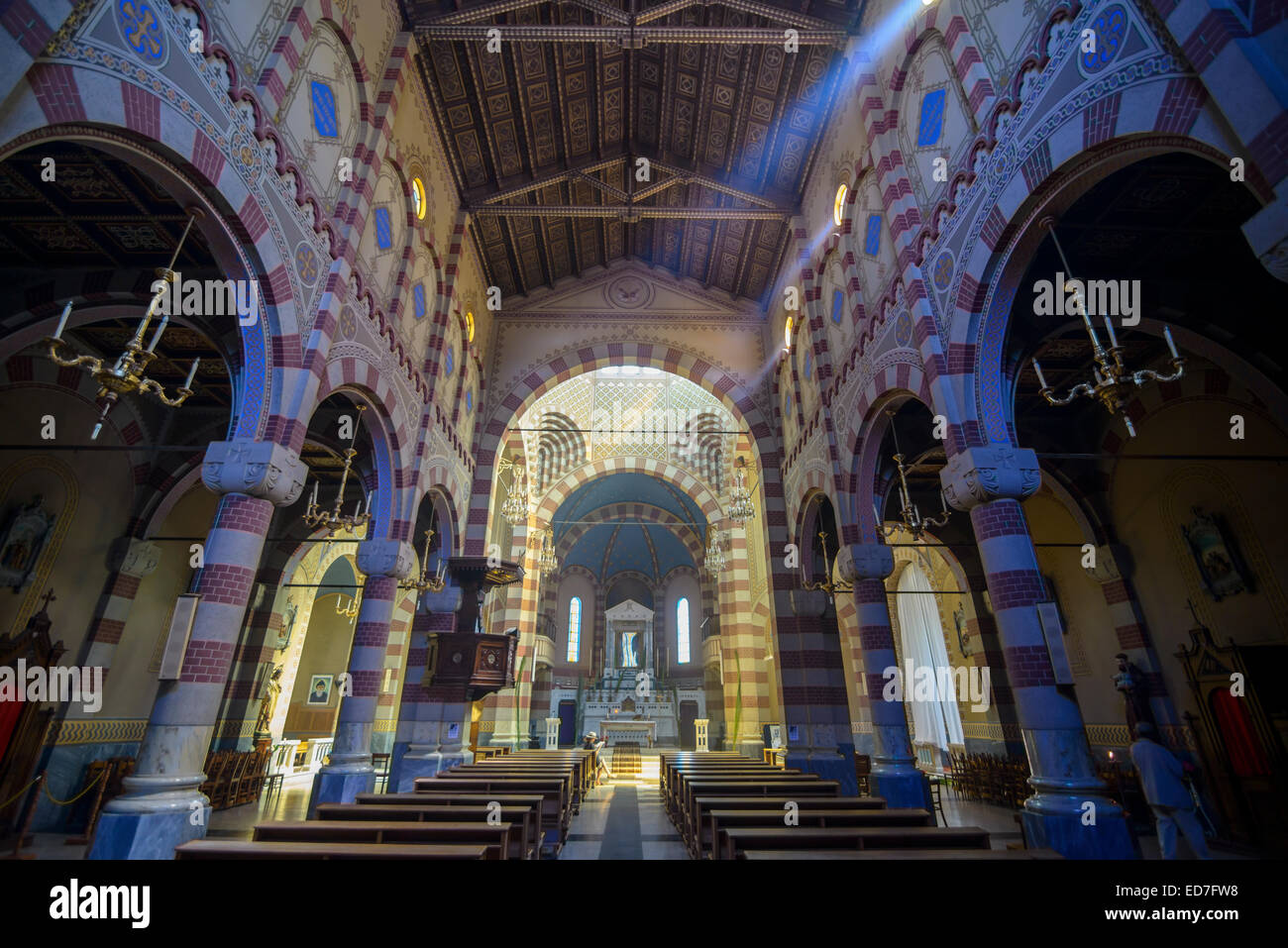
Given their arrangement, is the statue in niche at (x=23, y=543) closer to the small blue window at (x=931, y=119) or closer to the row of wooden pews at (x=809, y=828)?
the row of wooden pews at (x=809, y=828)

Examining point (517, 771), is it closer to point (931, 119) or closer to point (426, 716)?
point (426, 716)

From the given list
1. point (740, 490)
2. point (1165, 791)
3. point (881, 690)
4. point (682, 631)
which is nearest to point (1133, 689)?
point (881, 690)

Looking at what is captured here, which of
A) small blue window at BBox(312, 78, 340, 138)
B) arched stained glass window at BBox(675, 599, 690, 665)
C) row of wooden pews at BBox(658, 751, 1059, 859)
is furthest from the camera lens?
arched stained glass window at BBox(675, 599, 690, 665)

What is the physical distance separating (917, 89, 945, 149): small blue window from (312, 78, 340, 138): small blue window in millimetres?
7155

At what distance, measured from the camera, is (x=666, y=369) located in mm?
14398

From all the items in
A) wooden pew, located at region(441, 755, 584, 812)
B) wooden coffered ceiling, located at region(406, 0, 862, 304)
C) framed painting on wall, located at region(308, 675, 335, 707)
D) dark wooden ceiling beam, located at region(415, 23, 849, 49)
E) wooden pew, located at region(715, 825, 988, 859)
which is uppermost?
wooden coffered ceiling, located at region(406, 0, 862, 304)

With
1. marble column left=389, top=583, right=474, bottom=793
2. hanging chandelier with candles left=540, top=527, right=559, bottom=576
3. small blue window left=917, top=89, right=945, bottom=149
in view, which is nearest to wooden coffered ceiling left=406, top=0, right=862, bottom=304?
small blue window left=917, top=89, right=945, bottom=149

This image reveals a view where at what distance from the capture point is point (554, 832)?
7.12 m

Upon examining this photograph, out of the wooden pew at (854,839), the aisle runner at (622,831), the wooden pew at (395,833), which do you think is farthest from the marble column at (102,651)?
the wooden pew at (854,839)

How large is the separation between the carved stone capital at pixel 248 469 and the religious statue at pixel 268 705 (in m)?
9.48

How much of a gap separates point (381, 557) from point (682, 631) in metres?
20.9

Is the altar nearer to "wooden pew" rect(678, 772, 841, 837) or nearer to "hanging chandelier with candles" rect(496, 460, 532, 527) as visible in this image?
"hanging chandelier with candles" rect(496, 460, 532, 527)

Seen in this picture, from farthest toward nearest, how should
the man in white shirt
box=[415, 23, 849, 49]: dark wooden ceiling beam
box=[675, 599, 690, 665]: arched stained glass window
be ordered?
box=[675, 599, 690, 665]: arched stained glass window < box=[415, 23, 849, 49]: dark wooden ceiling beam < the man in white shirt

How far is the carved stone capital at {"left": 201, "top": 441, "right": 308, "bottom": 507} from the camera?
5602 millimetres
